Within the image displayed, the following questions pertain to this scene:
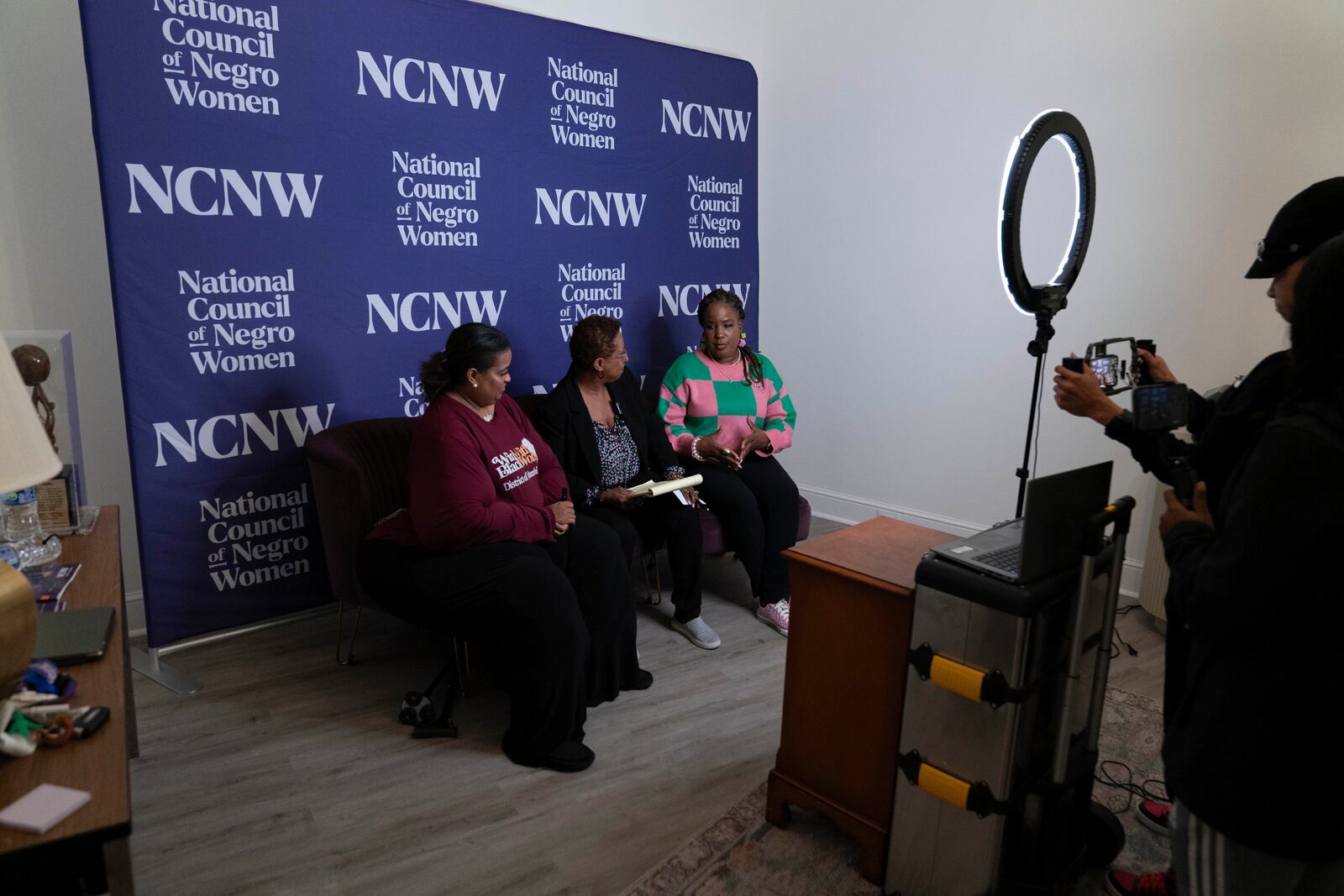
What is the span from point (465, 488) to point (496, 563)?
0.74 feet

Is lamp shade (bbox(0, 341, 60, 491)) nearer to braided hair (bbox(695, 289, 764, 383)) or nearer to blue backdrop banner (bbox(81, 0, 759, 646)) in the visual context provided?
blue backdrop banner (bbox(81, 0, 759, 646))

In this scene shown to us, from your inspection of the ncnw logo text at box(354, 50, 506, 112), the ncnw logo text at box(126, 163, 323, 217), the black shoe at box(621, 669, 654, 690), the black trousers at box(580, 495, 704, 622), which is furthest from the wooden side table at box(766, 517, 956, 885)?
the ncnw logo text at box(354, 50, 506, 112)

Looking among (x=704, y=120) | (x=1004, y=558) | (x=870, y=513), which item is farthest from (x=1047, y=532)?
(x=704, y=120)

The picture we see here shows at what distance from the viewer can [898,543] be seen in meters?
1.96

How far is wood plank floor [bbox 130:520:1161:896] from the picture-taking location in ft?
6.30

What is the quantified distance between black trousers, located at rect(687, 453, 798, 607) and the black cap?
1977 mm

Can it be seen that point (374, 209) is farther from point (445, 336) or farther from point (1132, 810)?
point (1132, 810)

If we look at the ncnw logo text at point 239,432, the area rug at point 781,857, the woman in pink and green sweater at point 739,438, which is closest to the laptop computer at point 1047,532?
the area rug at point 781,857

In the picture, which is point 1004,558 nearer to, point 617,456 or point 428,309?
point 617,456

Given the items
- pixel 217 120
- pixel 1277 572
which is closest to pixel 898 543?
pixel 1277 572

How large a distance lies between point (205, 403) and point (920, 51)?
11.0 ft

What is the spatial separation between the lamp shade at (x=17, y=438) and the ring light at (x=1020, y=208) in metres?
1.93

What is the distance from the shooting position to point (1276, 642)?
110 centimetres

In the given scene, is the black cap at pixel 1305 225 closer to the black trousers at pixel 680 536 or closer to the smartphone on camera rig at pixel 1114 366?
the smartphone on camera rig at pixel 1114 366
